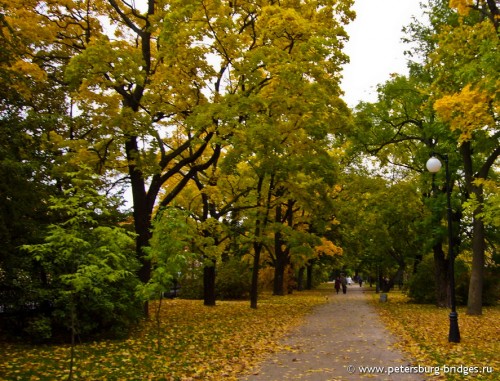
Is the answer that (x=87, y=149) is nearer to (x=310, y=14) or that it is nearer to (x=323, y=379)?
(x=310, y=14)

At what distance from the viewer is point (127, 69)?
14008 mm

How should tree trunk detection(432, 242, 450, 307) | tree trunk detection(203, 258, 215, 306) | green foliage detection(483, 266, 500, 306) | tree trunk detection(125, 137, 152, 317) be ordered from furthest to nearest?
green foliage detection(483, 266, 500, 306) < tree trunk detection(432, 242, 450, 307) < tree trunk detection(203, 258, 215, 306) < tree trunk detection(125, 137, 152, 317)

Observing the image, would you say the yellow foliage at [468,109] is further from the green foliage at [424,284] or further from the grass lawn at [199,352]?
the green foliage at [424,284]

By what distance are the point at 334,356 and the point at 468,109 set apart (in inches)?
294

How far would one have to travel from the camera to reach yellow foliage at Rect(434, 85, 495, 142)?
12.1 meters

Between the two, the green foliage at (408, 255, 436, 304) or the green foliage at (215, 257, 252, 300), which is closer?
the green foliage at (408, 255, 436, 304)

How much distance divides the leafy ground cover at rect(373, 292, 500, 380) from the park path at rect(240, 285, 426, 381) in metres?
0.43

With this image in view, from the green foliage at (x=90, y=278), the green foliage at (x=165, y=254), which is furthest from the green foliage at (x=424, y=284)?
the green foliage at (x=165, y=254)

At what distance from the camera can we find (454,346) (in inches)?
432

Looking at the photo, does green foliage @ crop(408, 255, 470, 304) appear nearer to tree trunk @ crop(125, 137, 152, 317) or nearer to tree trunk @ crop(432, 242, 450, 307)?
tree trunk @ crop(432, 242, 450, 307)

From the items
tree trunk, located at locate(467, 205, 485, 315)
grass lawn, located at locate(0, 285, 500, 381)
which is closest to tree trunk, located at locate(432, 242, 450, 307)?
tree trunk, located at locate(467, 205, 485, 315)

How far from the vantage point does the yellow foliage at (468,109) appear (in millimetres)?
12055

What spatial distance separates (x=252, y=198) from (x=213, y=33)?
876 cm

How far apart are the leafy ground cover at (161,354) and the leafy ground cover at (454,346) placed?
343cm
